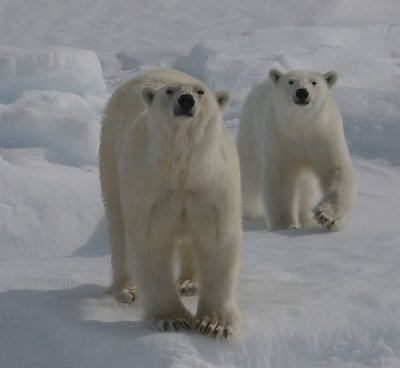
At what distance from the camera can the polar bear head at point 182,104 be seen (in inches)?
131

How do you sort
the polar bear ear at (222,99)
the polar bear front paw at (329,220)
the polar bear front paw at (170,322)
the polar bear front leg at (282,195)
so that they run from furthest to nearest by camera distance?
the polar bear front leg at (282,195), the polar bear front paw at (329,220), the polar bear ear at (222,99), the polar bear front paw at (170,322)

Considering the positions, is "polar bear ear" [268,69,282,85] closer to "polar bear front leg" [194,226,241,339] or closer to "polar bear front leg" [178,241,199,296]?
"polar bear front leg" [178,241,199,296]

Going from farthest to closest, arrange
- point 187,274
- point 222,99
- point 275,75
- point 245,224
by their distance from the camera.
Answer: point 245,224 < point 275,75 < point 187,274 < point 222,99

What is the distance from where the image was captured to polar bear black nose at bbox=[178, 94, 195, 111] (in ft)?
10.9

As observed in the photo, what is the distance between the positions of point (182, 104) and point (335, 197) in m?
2.70

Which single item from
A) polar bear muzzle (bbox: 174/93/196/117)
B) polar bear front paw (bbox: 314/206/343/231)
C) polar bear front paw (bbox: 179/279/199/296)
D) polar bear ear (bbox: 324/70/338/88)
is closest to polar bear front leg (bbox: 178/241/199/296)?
polar bear front paw (bbox: 179/279/199/296)

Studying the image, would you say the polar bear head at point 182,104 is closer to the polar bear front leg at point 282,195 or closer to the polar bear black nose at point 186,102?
the polar bear black nose at point 186,102

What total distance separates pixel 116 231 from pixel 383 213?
3.43 m

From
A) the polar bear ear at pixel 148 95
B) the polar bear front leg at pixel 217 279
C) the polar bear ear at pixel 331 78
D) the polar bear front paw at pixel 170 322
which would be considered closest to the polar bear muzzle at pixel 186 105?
the polar bear ear at pixel 148 95

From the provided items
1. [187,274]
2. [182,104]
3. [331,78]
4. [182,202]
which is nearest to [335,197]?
[331,78]

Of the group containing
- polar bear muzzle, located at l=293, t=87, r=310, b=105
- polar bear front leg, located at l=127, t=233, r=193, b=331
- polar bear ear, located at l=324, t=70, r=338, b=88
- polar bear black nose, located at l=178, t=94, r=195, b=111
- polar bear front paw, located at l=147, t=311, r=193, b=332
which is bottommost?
polar bear front paw, located at l=147, t=311, r=193, b=332

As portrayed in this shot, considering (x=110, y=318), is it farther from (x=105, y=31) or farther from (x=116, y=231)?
(x=105, y=31)

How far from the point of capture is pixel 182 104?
332 centimetres

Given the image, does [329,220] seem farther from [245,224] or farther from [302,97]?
[245,224]
